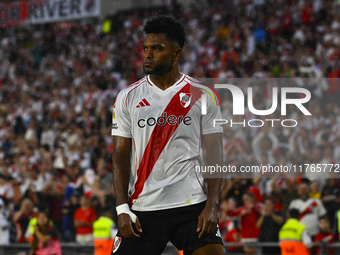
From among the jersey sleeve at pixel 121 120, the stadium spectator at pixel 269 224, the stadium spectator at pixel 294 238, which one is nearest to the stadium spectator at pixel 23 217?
the stadium spectator at pixel 269 224

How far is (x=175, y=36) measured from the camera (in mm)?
3738

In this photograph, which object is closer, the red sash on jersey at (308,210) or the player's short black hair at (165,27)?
the player's short black hair at (165,27)

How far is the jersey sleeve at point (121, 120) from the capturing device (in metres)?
3.72

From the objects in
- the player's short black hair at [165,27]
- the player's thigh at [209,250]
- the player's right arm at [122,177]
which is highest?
the player's short black hair at [165,27]

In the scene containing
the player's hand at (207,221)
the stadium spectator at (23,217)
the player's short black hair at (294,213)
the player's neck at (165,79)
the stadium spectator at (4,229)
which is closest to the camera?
the player's hand at (207,221)

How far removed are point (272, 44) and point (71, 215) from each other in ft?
25.2

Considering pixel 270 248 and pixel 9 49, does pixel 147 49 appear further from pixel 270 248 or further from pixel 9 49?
pixel 9 49

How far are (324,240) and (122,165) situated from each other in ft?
16.6

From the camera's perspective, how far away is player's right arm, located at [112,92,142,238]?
3572 mm

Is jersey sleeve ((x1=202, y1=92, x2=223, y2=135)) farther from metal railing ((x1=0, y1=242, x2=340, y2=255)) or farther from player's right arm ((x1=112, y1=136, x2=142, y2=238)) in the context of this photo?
metal railing ((x1=0, y1=242, x2=340, y2=255))

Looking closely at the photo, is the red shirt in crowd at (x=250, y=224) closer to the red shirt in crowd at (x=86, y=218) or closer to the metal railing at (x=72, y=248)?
the metal railing at (x=72, y=248)

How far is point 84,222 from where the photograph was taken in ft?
30.3

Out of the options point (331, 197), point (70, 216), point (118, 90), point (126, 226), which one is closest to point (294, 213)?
point (331, 197)

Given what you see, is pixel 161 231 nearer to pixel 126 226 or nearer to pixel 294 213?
pixel 126 226
